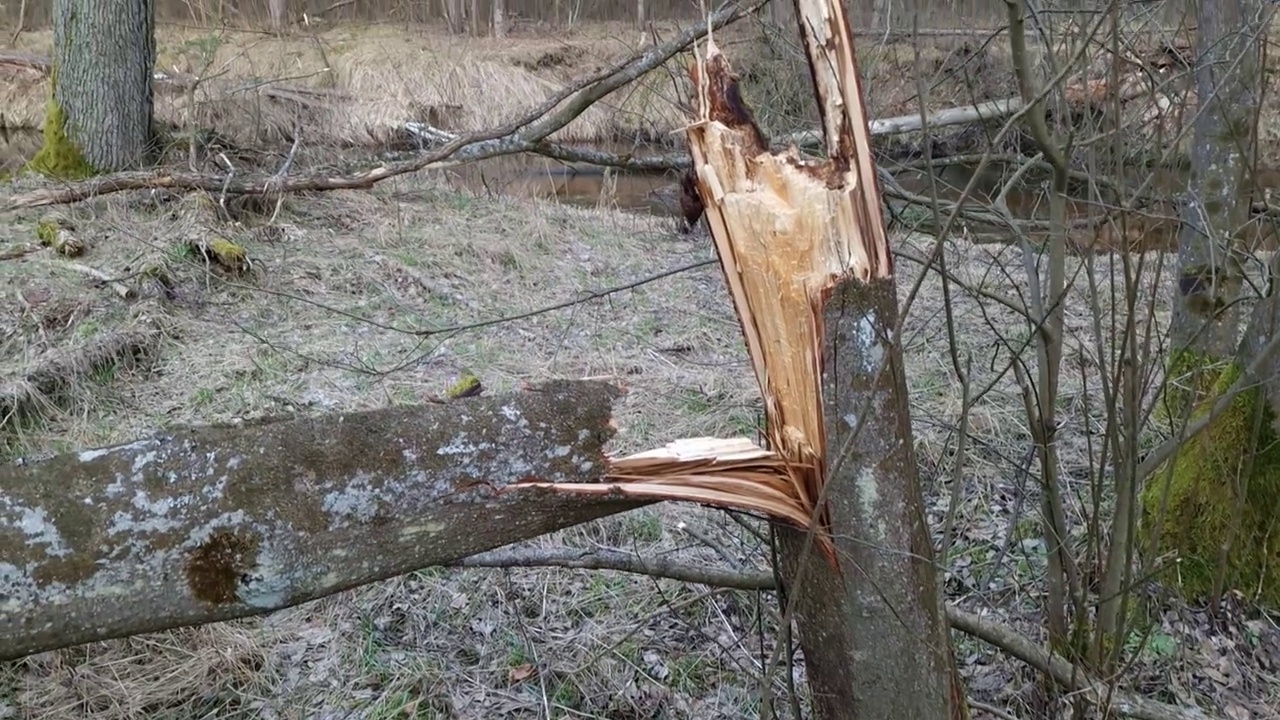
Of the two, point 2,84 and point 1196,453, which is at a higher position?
point 2,84

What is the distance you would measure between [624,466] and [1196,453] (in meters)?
2.62

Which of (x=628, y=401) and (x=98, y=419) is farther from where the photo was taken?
(x=628, y=401)

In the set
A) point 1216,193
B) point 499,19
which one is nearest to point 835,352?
point 1216,193

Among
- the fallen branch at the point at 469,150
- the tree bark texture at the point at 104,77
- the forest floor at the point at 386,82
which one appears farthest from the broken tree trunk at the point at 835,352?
the tree bark texture at the point at 104,77

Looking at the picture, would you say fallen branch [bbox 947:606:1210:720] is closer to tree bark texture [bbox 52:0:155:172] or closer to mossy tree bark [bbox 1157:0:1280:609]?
mossy tree bark [bbox 1157:0:1280:609]

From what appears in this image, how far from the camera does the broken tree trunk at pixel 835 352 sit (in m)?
1.69

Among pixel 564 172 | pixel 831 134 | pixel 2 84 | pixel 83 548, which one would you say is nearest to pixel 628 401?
pixel 831 134

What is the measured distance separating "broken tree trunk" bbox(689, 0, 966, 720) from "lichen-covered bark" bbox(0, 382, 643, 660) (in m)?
0.35

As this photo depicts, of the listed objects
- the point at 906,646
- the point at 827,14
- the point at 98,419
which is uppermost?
the point at 827,14

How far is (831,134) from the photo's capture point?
1.69m

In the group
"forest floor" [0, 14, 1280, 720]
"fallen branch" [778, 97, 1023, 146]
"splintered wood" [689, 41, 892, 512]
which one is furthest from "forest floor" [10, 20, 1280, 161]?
"splintered wood" [689, 41, 892, 512]

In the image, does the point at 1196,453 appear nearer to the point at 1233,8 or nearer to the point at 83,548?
the point at 1233,8

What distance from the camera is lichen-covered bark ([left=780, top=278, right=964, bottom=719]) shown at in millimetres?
1694

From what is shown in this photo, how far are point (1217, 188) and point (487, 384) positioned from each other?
3.23 m
